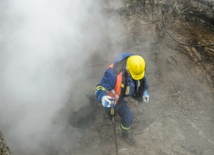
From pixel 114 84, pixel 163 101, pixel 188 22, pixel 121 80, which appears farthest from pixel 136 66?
pixel 188 22

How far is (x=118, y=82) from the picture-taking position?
4.12 meters

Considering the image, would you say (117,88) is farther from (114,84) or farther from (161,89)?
(161,89)

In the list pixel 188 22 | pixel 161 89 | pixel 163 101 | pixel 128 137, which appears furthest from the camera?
pixel 161 89

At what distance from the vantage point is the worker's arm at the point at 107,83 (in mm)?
4090

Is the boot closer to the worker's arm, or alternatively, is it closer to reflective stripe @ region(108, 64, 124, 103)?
reflective stripe @ region(108, 64, 124, 103)

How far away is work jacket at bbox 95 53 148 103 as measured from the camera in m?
4.08

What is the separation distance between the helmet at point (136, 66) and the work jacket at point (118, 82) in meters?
0.10

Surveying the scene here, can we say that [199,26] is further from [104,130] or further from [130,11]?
[104,130]

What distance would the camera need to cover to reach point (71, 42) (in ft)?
19.0

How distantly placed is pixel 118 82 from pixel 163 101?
1753 mm

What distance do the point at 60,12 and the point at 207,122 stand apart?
11.8 ft

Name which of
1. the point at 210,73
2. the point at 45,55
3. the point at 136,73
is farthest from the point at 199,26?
the point at 45,55

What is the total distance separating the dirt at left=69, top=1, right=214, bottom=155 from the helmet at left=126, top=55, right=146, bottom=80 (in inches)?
59.7

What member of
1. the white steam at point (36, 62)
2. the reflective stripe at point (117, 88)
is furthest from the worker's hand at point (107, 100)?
the white steam at point (36, 62)
